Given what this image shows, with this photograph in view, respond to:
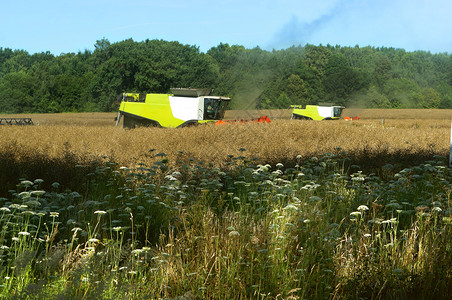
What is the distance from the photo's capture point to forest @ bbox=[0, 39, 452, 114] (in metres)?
60.4

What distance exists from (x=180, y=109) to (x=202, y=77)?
1836 inches

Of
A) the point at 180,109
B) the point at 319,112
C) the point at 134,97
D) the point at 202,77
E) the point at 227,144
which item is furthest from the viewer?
the point at 202,77

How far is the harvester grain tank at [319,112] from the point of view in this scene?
3972cm

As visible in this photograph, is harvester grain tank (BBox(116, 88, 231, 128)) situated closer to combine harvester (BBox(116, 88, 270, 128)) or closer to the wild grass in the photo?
combine harvester (BBox(116, 88, 270, 128))

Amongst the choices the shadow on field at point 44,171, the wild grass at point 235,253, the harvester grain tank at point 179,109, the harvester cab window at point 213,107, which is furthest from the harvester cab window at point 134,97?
the wild grass at point 235,253

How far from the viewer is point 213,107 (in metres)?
24.5

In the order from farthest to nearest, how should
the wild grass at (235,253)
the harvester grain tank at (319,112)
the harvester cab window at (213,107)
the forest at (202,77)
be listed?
the forest at (202,77) → the harvester grain tank at (319,112) → the harvester cab window at (213,107) → the wild grass at (235,253)

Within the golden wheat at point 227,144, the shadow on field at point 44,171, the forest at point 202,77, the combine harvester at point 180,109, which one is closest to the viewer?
the shadow on field at point 44,171

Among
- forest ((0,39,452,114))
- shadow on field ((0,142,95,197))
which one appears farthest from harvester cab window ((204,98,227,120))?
forest ((0,39,452,114))

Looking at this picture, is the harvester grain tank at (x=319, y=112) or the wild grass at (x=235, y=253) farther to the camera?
the harvester grain tank at (x=319, y=112)

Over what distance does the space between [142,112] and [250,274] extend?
22.3 metres

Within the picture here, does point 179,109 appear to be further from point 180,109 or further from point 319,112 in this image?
point 319,112

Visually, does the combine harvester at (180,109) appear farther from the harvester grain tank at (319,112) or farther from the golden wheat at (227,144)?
the harvester grain tank at (319,112)

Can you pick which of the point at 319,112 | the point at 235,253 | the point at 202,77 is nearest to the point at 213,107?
the point at 319,112
